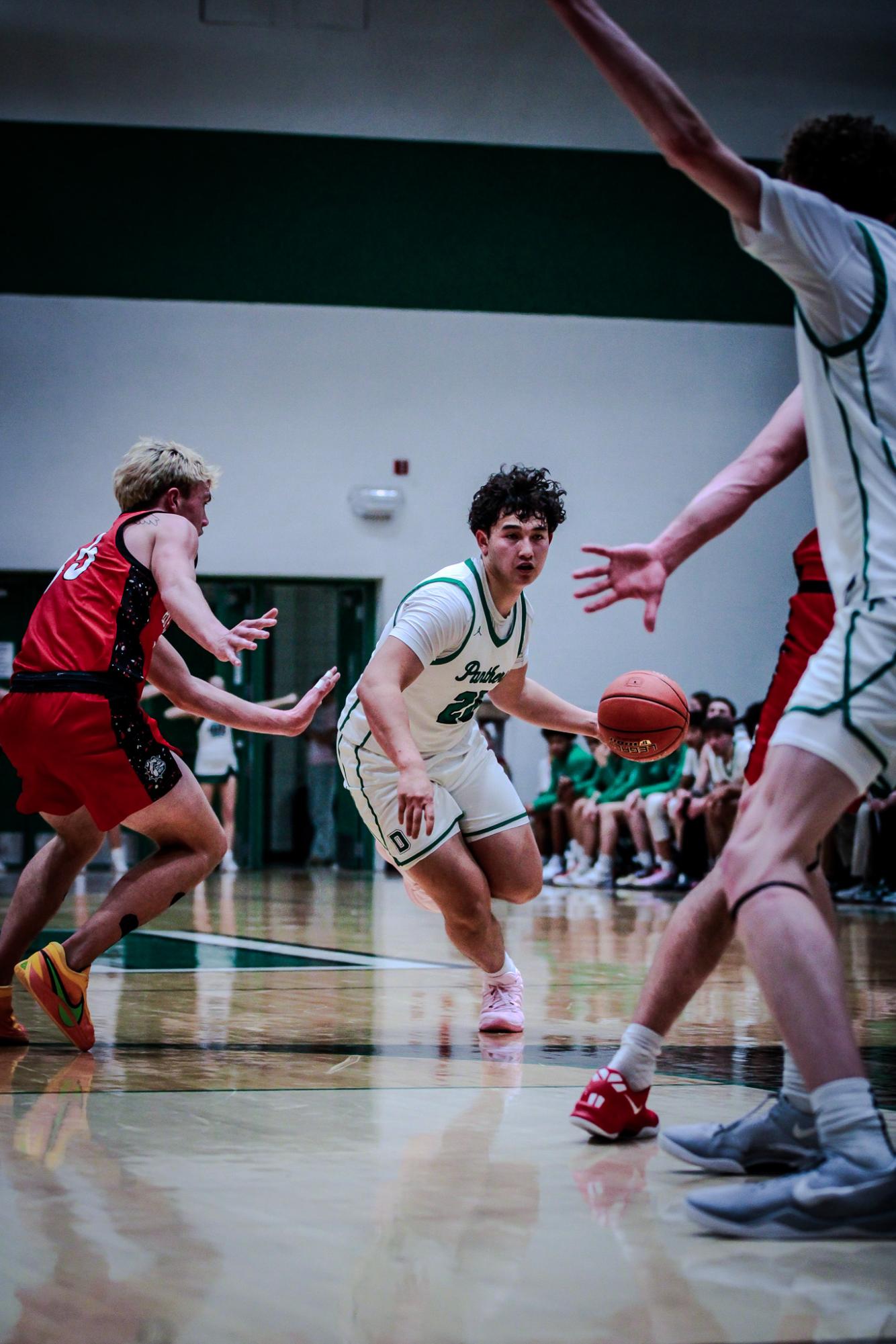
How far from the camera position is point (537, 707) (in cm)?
416

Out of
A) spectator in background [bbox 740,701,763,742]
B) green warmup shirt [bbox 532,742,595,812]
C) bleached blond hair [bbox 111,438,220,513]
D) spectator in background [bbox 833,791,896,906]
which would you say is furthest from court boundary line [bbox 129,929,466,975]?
green warmup shirt [bbox 532,742,595,812]

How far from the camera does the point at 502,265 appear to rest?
1477 centimetres

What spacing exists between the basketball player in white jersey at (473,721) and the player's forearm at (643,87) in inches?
70.5

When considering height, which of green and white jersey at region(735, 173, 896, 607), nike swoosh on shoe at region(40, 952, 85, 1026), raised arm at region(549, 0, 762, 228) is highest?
raised arm at region(549, 0, 762, 228)

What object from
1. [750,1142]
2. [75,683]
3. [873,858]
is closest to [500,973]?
[75,683]

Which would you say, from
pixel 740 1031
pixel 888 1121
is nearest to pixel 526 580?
pixel 740 1031

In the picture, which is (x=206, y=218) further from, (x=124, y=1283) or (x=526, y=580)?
(x=124, y=1283)

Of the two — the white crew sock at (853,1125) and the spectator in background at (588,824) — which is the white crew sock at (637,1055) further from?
the spectator in background at (588,824)

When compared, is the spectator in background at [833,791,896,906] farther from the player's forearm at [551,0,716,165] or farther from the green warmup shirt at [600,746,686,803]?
the player's forearm at [551,0,716,165]

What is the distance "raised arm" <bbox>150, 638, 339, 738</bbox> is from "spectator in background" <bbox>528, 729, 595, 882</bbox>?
879 cm

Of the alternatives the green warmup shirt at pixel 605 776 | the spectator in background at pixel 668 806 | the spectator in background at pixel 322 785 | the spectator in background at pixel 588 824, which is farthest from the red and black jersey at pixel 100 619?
the spectator in background at pixel 322 785

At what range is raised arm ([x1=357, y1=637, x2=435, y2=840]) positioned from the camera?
2996 mm

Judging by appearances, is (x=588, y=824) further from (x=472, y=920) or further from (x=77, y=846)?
(x=77, y=846)

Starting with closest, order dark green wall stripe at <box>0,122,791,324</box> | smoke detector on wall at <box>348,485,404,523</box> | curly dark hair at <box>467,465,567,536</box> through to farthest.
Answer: curly dark hair at <box>467,465,567,536</box>
dark green wall stripe at <box>0,122,791,324</box>
smoke detector on wall at <box>348,485,404,523</box>
